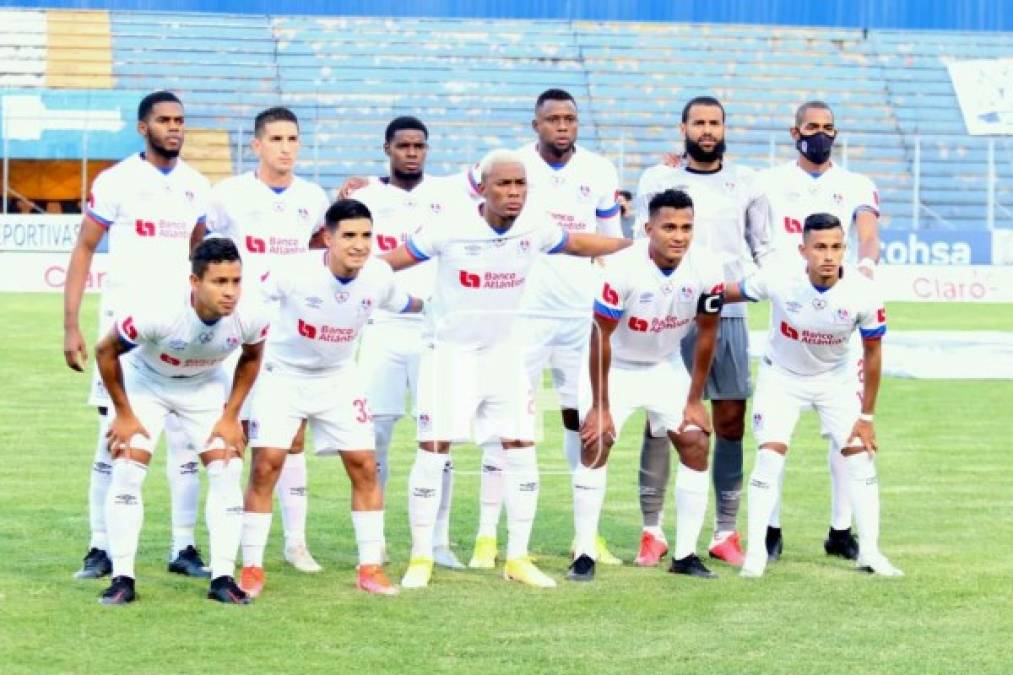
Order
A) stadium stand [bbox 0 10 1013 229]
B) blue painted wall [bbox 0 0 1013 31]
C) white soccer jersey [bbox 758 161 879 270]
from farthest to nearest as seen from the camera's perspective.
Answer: blue painted wall [bbox 0 0 1013 31], stadium stand [bbox 0 10 1013 229], white soccer jersey [bbox 758 161 879 270]

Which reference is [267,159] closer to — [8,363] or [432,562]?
[432,562]

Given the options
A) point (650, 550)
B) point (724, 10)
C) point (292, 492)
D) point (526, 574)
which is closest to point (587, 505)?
point (526, 574)

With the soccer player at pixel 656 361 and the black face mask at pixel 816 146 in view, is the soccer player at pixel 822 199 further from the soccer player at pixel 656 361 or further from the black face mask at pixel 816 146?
the soccer player at pixel 656 361

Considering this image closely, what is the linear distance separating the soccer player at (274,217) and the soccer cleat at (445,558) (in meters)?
0.59

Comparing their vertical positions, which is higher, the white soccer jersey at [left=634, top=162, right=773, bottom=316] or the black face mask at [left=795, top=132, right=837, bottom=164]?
the black face mask at [left=795, top=132, right=837, bottom=164]

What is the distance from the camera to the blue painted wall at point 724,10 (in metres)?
41.1

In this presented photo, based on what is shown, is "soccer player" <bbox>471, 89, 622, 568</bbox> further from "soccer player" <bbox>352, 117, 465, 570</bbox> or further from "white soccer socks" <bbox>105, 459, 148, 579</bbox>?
"white soccer socks" <bbox>105, 459, 148, 579</bbox>

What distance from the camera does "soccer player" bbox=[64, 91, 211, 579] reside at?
28.4 ft

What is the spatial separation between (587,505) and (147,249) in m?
2.42

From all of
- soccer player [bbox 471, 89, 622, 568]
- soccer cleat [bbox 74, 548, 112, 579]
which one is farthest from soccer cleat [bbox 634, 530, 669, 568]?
soccer cleat [bbox 74, 548, 112, 579]

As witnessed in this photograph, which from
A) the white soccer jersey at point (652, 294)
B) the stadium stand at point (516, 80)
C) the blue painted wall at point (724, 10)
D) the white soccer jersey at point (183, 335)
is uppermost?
the blue painted wall at point (724, 10)

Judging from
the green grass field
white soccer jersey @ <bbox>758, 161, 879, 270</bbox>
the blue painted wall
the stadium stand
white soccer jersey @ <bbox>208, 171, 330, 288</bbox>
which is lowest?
the green grass field

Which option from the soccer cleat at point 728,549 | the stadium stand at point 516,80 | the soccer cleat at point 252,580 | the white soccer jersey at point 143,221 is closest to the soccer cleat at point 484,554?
the soccer cleat at point 728,549

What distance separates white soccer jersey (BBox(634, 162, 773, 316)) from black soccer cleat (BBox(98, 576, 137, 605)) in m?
3.16
